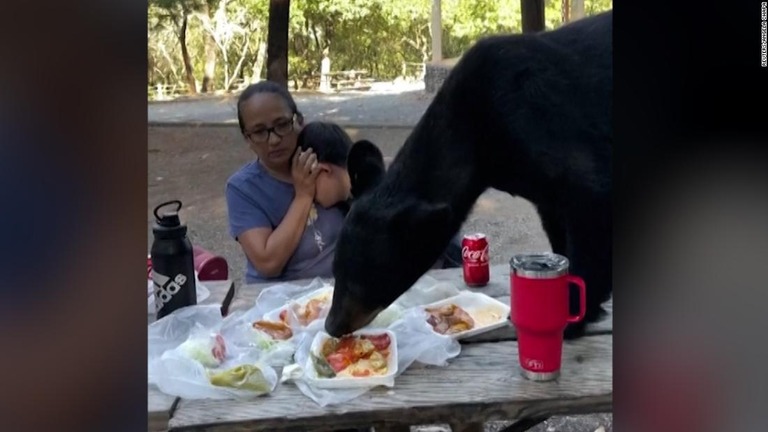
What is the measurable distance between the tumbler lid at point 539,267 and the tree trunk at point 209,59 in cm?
56

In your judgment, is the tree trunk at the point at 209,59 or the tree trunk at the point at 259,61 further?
the tree trunk at the point at 259,61

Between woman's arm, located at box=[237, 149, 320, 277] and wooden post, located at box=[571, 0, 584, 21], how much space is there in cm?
42

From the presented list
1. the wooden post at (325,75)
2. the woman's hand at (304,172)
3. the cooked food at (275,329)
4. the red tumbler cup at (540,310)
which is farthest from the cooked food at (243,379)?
the wooden post at (325,75)

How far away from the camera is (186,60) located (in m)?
0.95

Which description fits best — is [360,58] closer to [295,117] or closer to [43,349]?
[295,117]

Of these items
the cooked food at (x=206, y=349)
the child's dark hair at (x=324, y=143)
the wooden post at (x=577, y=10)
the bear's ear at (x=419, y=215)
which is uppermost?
the wooden post at (x=577, y=10)

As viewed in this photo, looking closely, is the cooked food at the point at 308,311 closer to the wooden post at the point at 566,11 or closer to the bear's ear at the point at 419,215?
the bear's ear at the point at 419,215

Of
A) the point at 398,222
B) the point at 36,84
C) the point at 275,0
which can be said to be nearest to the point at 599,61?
the point at 398,222

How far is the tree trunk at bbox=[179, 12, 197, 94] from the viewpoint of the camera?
89 centimetres

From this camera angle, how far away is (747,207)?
39cm

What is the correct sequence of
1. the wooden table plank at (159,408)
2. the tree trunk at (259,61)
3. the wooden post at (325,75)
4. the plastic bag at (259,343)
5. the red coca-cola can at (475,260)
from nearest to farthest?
the wooden table plank at (159,408) < the plastic bag at (259,343) < the red coca-cola can at (475,260) < the tree trunk at (259,61) < the wooden post at (325,75)

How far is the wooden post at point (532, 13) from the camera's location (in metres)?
1.03

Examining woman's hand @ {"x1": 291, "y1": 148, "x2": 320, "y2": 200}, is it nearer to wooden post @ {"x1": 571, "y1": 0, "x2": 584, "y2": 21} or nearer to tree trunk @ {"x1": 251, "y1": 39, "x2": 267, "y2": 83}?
tree trunk @ {"x1": 251, "y1": 39, "x2": 267, "y2": 83}

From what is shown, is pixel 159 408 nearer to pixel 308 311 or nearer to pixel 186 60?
pixel 308 311
